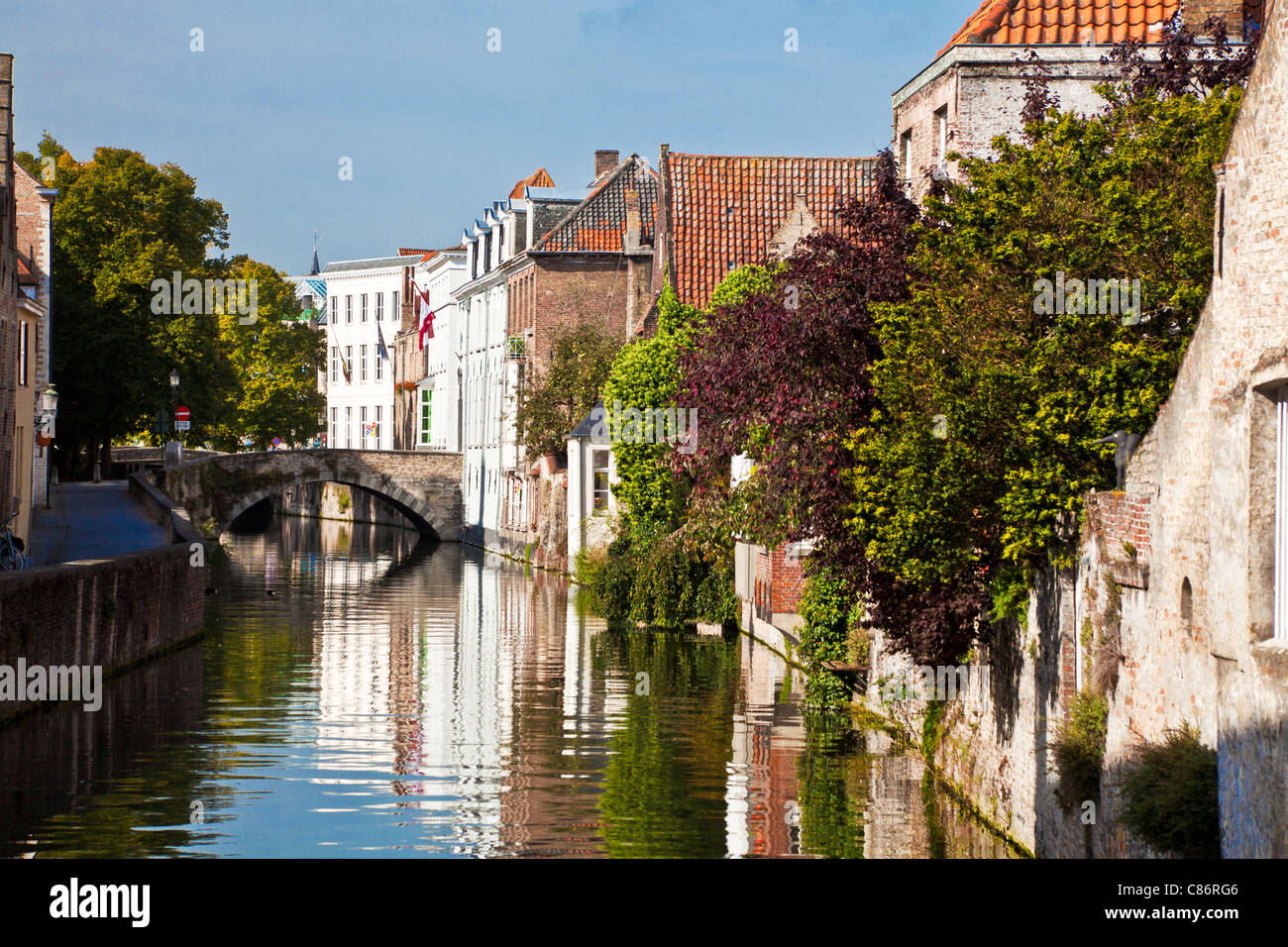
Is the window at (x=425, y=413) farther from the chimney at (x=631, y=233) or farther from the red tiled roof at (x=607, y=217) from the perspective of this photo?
the chimney at (x=631, y=233)

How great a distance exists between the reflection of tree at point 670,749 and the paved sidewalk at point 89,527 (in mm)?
9054

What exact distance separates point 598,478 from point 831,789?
30.9 m

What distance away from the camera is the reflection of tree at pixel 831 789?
15742mm

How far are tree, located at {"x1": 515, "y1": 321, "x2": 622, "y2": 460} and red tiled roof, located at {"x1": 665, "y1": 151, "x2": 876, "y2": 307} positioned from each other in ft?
19.0

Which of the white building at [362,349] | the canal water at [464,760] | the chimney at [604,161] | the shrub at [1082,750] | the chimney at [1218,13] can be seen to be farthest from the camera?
the white building at [362,349]

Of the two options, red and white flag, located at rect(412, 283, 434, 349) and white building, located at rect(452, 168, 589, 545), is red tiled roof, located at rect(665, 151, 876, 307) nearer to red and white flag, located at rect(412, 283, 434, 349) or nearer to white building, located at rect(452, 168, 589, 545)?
white building, located at rect(452, 168, 589, 545)

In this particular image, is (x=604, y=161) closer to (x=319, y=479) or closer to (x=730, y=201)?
(x=319, y=479)

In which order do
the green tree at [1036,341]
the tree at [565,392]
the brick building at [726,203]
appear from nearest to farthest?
the green tree at [1036,341] < the brick building at [726,203] < the tree at [565,392]

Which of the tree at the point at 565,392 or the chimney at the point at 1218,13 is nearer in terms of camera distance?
the chimney at the point at 1218,13

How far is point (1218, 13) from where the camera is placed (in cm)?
2055

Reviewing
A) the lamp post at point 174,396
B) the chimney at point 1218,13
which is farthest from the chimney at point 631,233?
the chimney at point 1218,13

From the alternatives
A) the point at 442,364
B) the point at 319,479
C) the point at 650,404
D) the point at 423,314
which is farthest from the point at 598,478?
the point at 423,314

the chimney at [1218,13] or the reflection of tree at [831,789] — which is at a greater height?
the chimney at [1218,13]
